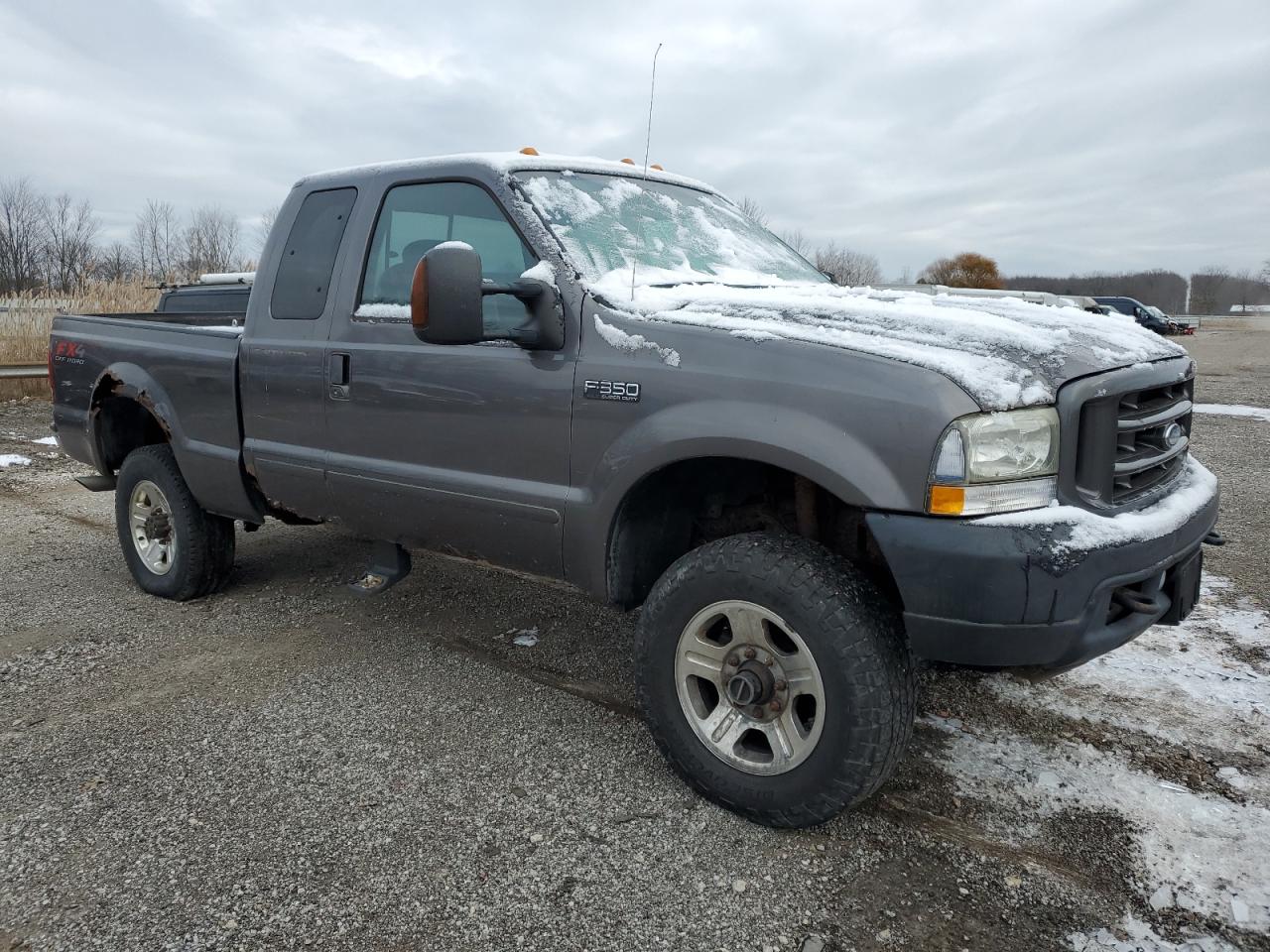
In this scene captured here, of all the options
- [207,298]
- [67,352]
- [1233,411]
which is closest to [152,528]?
[67,352]

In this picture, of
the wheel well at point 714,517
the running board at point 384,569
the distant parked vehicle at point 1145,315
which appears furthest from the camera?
the distant parked vehicle at point 1145,315

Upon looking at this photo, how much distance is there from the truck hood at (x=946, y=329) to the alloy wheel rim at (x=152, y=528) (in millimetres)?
2967

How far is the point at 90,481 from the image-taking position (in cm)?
A: 504

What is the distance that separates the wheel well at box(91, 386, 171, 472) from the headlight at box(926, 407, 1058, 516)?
4.09 meters

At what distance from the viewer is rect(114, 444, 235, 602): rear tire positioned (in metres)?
4.42

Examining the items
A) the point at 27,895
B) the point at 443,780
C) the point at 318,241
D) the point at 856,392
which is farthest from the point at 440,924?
the point at 318,241

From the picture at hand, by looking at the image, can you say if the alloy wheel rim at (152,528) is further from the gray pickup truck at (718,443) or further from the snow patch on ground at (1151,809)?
the snow patch on ground at (1151,809)

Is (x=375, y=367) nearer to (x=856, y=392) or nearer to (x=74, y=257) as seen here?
(x=856, y=392)

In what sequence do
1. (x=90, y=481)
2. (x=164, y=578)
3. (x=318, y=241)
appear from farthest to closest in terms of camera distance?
(x=90, y=481) < (x=164, y=578) < (x=318, y=241)

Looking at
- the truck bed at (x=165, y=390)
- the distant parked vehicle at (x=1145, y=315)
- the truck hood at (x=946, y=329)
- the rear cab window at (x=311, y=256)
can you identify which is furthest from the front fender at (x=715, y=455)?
the distant parked vehicle at (x=1145, y=315)

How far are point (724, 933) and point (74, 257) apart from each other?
54.8 m

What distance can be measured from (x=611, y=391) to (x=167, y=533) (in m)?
3.03

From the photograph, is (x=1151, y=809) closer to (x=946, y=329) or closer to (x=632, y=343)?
(x=946, y=329)

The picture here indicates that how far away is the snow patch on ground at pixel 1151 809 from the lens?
2.33 metres
